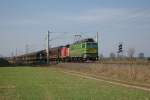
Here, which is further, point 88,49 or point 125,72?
point 88,49

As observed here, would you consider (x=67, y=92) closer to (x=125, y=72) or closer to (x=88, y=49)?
(x=125, y=72)

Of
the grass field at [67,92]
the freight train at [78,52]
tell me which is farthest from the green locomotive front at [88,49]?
the grass field at [67,92]

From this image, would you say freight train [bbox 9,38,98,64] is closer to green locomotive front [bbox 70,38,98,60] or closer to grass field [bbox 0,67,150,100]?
green locomotive front [bbox 70,38,98,60]

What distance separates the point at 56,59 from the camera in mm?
92562

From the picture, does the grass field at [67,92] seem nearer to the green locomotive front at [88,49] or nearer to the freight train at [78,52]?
the green locomotive front at [88,49]

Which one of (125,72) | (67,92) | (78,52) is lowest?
(67,92)

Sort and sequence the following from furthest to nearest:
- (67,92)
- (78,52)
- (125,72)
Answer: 1. (78,52)
2. (125,72)
3. (67,92)

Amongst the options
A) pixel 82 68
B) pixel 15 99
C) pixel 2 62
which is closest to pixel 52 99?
pixel 15 99

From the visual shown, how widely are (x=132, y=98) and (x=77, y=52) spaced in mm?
52582

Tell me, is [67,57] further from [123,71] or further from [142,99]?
[142,99]

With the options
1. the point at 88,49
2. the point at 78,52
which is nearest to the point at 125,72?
the point at 88,49

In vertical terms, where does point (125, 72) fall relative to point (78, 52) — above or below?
below

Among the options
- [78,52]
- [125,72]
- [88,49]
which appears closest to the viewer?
[125,72]

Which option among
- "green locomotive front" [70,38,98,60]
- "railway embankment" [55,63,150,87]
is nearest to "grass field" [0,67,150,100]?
"railway embankment" [55,63,150,87]
